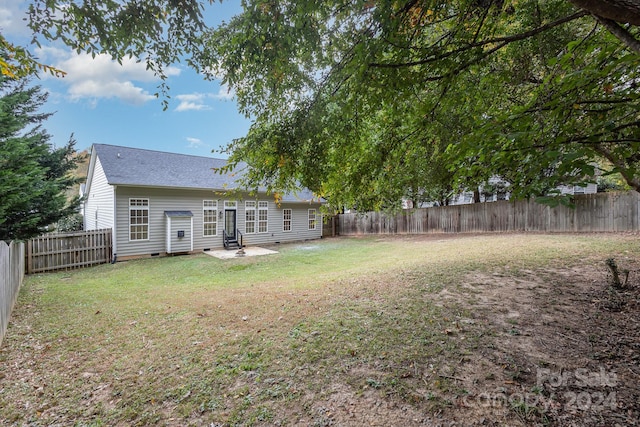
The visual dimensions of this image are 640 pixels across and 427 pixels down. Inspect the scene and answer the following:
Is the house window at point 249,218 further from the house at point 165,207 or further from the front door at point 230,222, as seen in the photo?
the front door at point 230,222

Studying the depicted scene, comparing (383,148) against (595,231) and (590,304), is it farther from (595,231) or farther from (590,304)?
(595,231)

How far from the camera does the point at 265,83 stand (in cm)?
363

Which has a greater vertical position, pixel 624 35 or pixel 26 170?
pixel 624 35

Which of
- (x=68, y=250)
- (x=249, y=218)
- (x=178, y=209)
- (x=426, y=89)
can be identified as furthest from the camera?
(x=249, y=218)

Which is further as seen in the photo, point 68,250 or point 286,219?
point 286,219

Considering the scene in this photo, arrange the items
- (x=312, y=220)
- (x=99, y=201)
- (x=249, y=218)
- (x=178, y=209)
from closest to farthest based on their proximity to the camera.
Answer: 1. (x=178, y=209)
2. (x=99, y=201)
3. (x=249, y=218)
4. (x=312, y=220)

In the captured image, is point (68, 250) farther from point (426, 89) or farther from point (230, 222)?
point (426, 89)

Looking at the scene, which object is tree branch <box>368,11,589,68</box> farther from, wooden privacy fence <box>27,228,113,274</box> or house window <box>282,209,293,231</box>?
house window <box>282,209,293,231</box>

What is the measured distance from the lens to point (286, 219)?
16312 mm

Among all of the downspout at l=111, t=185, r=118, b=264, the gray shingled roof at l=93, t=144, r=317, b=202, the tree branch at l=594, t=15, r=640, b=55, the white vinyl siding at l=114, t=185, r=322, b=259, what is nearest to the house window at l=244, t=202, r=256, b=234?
the white vinyl siding at l=114, t=185, r=322, b=259

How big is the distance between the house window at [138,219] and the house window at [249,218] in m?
4.39

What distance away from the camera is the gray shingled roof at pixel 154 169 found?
11159 mm

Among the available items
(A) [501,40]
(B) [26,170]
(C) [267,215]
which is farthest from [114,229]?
(A) [501,40]

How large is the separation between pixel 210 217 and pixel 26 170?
782 centimetres
